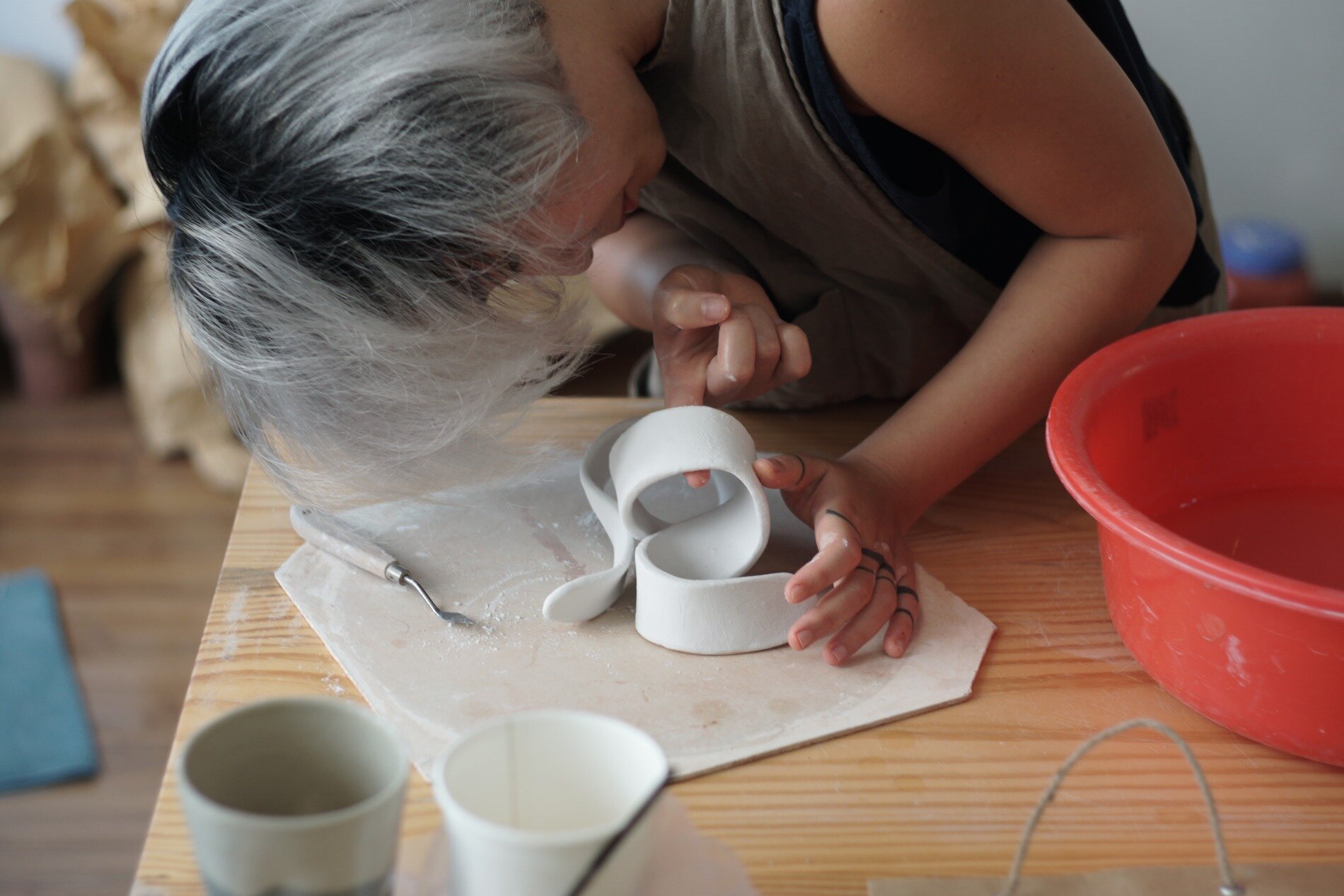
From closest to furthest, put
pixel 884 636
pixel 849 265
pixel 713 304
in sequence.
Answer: pixel 884 636 → pixel 713 304 → pixel 849 265

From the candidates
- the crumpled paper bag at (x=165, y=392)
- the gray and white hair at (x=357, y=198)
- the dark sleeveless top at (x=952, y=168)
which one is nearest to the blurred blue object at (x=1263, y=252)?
the dark sleeveless top at (x=952, y=168)

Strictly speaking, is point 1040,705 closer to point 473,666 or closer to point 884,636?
point 884,636

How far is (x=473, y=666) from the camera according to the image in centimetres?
69

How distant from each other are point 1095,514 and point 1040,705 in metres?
0.12

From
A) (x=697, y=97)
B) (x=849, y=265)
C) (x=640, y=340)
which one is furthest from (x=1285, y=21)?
(x=697, y=97)

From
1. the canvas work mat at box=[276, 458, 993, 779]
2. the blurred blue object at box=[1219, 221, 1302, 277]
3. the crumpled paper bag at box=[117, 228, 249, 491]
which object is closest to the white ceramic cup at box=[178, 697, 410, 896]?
the canvas work mat at box=[276, 458, 993, 779]

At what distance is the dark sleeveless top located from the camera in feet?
2.52

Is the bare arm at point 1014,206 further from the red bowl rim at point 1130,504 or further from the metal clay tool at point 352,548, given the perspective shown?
the metal clay tool at point 352,548

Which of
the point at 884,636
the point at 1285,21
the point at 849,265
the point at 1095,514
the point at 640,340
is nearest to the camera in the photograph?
the point at 1095,514

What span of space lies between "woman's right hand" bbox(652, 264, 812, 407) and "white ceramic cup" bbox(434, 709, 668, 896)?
1.27 feet

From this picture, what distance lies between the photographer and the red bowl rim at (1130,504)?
55 centimetres

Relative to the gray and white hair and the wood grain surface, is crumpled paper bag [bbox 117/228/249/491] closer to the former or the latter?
the wood grain surface

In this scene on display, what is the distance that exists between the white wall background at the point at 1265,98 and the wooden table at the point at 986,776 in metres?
1.43

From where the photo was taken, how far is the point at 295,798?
0.45 metres
